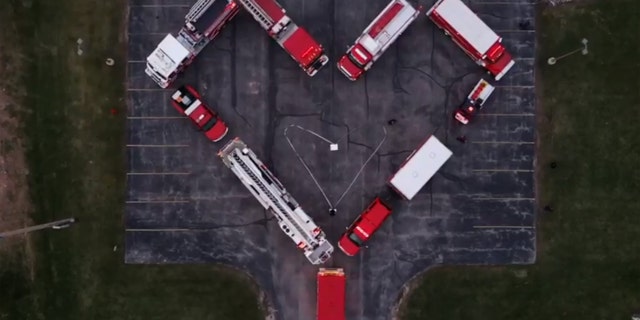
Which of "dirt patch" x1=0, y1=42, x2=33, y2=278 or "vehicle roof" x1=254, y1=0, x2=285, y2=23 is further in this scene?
"dirt patch" x1=0, y1=42, x2=33, y2=278

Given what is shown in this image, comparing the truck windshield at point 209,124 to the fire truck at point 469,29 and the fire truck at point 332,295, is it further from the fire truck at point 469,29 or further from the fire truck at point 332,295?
the fire truck at point 469,29

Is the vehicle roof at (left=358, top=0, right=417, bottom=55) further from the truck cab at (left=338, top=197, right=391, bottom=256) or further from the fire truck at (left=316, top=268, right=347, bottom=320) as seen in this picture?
the fire truck at (left=316, top=268, right=347, bottom=320)

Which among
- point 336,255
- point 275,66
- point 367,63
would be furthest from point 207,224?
point 367,63

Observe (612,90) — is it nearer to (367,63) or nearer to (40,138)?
(367,63)

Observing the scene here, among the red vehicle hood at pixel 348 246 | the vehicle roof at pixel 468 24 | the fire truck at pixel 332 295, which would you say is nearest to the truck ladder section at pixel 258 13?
the vehicle roof at pixel 468 24

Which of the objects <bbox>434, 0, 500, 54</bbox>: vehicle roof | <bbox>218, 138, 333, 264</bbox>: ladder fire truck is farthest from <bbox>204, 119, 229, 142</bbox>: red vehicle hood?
Result: <bbox>434, 0, 500, 54</bbox>: vehicle roof

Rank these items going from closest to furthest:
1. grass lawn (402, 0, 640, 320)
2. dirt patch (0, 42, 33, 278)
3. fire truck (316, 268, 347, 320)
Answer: fire truck (316, 268, 347, 320), dirt patch (0, 42, 33, 278), grass lawn (402, 0, 640, 320)

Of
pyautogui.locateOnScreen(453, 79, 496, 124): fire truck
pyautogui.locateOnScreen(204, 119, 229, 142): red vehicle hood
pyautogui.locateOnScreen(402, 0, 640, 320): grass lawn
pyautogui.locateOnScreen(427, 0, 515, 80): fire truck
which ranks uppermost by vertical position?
pyautogui.locateOnScreen(204, 119, 229, 142): red vehicle hood
